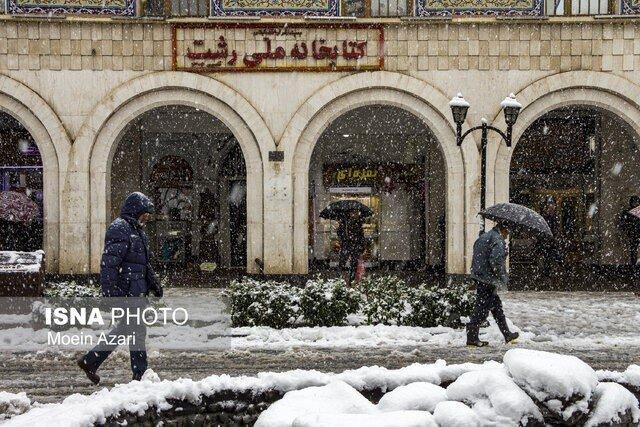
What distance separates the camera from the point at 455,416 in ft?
9.47

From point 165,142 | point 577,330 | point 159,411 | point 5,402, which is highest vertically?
point 165,142

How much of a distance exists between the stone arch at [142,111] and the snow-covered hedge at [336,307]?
5.45 meters

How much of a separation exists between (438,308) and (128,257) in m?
5.44

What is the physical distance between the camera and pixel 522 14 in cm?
1577

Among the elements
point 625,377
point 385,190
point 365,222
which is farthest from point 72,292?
point 385,190

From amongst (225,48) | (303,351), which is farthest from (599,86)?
(303,351)

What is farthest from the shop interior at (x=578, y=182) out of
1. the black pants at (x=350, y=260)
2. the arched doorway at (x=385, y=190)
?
the black pants at (x=350, y=260)

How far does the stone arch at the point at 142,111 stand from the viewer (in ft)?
51.3

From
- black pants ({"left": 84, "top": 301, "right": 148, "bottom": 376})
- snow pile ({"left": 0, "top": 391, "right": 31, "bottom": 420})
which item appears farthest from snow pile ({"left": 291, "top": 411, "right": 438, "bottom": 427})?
black pants ({"left": 84, "top": 301, "right": 148, "bottom": 376})

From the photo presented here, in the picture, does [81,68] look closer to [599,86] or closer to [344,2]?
[344,2]

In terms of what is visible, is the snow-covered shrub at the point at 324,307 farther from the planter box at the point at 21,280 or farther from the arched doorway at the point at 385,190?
the arched doorway at the point at 385,190

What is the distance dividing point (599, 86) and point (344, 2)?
249 inches

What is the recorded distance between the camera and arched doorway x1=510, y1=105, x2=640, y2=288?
20609 millimetres

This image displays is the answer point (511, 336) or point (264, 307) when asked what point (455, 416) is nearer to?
point (511, 336)
